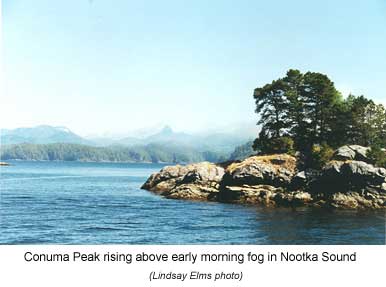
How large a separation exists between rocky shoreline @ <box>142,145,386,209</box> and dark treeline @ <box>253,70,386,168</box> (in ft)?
10.5

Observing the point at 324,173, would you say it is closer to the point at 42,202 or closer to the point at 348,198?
the point at 348,198

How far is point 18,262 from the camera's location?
20547 millimetres

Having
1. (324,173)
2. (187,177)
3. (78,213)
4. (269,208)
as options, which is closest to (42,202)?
(78,213)

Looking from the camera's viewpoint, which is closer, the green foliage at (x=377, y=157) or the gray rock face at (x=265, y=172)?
the green foliage at (x=377, y=157)

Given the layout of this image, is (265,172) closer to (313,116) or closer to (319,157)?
(319,157)

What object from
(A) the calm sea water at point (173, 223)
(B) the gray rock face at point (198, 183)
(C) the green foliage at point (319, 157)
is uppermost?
(C) the green foliage at point (319, 157)

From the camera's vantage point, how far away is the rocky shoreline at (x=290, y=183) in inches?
1861

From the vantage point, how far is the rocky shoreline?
155 feet

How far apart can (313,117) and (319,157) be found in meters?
9.49

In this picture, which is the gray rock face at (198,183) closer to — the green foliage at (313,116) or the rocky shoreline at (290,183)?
the rocky shoreline at (290,183)

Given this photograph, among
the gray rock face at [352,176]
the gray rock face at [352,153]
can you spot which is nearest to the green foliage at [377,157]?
→ the gray rock face at [352,153]

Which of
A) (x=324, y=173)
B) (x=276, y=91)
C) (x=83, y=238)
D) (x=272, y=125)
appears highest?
(x=276, y=91)

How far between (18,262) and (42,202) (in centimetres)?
2896

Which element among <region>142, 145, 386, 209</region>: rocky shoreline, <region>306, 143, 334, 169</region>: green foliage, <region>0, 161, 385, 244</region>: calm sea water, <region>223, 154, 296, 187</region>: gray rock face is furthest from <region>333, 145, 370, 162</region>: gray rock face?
<region>0, 161, 385, 244</region>: calm sea water
